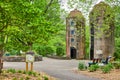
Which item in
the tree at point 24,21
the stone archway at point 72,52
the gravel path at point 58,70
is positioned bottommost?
the gravel path at point 58,70

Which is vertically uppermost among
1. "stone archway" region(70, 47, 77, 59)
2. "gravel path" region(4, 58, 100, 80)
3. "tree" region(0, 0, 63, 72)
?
"tree" region(0, 0, 63, 72)

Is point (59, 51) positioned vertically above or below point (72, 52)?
above

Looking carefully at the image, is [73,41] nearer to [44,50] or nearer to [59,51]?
[59,51]

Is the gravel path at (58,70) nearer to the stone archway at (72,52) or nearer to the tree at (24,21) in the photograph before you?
the tree at (24,21)

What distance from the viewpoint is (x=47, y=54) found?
5572cm

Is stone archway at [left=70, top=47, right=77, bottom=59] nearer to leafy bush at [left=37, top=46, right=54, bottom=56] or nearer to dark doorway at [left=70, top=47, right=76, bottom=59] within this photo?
dark doorway at [left=70, top=47, right=76, bottom=59]

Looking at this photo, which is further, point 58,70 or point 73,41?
point 73,41

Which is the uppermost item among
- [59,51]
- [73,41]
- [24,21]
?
[24,21]

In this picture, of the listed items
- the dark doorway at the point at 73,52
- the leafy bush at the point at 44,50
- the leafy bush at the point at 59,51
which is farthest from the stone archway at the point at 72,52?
the leafy bush at the point at 44,50

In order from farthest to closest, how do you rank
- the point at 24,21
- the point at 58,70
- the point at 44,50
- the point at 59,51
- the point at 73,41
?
the point at 44,50 < the point at 59,51 < the point at 73,41 < the point at 58,70 < the point at 24,21

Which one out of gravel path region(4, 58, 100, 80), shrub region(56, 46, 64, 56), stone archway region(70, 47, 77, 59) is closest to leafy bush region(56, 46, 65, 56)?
shrub region(56, 46, 64, 56)

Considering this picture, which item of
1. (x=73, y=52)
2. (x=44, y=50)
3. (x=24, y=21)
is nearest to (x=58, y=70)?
(x=24, y=21)

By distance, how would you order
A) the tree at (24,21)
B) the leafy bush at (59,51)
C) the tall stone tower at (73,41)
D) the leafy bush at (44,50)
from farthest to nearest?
the leafy bush at (44,50), the leafy bush at (59,51), the tall stone tower at (73,41), the tree at (24,21)

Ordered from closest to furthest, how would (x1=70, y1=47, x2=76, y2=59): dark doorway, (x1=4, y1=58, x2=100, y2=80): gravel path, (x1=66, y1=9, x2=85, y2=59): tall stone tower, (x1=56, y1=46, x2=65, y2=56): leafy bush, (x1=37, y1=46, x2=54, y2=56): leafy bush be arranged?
1. (x1=4, y1=58, x2=100, y2=80): gravel path
2. (x1=66, y1=9, x2=85, y2=59): tall stone tower
3. (x1=70, y1=47, x2=76, y2=59): dark doorway
4. (x1=56, y1=46, x2=65, y2=56): leafy bush
5. (x1=37, y1=46, x2=54, y2=56): leafy bush
